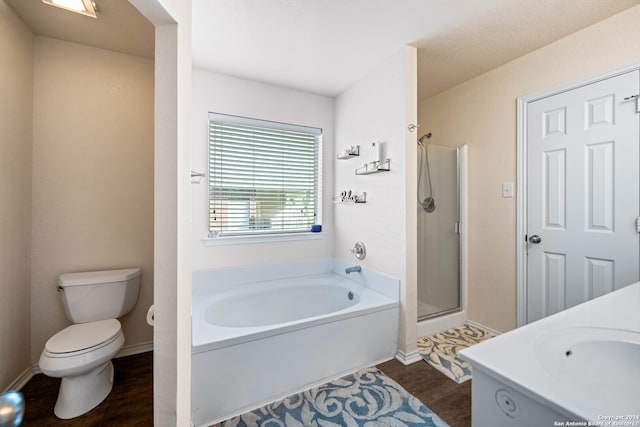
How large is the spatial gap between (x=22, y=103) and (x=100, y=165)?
0.52 m

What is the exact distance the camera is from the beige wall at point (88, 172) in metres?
1.88

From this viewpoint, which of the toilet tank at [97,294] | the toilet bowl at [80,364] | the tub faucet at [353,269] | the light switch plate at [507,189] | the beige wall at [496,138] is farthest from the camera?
the tub faucet at [353,269]

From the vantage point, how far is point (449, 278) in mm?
2658

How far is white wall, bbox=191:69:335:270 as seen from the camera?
2.35 meters

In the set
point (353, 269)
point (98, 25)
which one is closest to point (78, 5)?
point (98, 25)

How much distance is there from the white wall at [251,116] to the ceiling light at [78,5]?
77 cm

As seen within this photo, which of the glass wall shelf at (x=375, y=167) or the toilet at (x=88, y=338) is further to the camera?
the glass wall shelf at (x=375, y=167)

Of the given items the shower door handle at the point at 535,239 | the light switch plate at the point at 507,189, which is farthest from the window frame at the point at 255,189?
the shower door handle at the point at 535,239

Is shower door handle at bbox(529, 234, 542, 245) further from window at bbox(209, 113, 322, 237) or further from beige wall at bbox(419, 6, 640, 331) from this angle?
window at bbox(209, 113, 322, 237)

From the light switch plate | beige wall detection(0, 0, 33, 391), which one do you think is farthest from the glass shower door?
beige wall detection(0, 0, 33, 391)

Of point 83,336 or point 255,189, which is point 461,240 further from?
point 83,336

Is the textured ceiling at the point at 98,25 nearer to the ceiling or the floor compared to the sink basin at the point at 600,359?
nearer to the ceiling

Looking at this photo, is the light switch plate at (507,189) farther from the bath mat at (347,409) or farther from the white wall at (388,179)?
the bath mat at (347,409)

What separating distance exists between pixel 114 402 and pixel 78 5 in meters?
2.34
